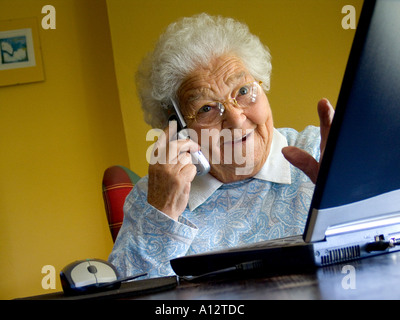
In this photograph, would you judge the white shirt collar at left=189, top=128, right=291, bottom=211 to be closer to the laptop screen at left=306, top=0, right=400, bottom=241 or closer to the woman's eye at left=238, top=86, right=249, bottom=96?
the woman's eye at left=238, top=86, right=249, bottom=96

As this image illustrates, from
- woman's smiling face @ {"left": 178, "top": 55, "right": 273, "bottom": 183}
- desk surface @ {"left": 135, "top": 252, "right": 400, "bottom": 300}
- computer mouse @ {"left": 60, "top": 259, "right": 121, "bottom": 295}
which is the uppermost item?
woman's smiling face @ {"left": 178, "top": 55, "right": 273, "bottom": 183}

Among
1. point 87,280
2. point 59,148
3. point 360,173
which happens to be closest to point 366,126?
point 360,173

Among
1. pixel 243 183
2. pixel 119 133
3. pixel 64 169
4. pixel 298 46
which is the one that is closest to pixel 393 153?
pixel 243 183

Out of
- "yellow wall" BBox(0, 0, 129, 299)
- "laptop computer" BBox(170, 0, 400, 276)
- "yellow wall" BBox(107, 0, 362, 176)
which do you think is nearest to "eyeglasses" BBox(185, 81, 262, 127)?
"laptop computer" BBox(170, 0, 400, 276)

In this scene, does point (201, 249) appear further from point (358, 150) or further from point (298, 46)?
point (298, 46)

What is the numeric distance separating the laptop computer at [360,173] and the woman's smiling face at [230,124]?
27.8 inches

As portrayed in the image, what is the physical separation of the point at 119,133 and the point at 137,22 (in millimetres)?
889

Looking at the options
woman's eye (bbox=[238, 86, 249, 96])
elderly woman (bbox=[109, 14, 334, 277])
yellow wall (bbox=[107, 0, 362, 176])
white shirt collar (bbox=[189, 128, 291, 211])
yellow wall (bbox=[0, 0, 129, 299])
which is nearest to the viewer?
elderly woman (bbox=[109, 14, 334, 277])

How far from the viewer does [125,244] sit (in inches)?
54.0

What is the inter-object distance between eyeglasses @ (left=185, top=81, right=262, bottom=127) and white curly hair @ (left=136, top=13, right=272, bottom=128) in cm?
12

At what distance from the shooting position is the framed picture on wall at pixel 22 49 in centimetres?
347

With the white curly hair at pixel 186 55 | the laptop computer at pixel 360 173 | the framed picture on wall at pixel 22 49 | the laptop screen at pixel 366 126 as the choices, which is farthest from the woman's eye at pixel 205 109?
the framed picture on wall at pixel 22 49

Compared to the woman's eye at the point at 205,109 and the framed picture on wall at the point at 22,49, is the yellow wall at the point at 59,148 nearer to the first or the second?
the framed picture on wall at the point at 22,49

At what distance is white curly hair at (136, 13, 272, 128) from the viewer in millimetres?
1674
